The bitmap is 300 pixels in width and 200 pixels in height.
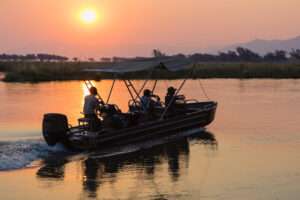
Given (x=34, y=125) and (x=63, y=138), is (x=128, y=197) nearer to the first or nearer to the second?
A: (x=63, y=138)

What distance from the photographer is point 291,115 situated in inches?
1106

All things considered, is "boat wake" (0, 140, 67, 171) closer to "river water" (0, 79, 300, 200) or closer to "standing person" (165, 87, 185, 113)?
"river water" (0, 79, 300, 200)

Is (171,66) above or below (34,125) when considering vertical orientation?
above

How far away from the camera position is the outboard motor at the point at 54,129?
18.4m

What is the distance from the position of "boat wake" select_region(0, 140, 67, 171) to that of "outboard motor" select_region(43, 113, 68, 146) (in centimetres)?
37

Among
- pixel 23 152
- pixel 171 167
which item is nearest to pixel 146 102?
pixel 23 152

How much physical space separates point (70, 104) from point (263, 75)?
3985 centimetres

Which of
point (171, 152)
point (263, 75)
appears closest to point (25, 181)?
point (171, 152)

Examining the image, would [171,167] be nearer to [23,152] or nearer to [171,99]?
[23,152]

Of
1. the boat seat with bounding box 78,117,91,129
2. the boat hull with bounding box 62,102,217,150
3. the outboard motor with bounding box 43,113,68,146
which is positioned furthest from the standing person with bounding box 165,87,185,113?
the outboard motor with bounding box 43,113,68,146

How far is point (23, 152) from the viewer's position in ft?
60.0

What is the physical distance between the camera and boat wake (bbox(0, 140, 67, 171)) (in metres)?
16.9

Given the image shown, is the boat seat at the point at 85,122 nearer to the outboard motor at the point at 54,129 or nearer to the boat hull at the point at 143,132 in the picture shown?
the boat hull at the point at 143,132

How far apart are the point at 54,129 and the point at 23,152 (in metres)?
1.07
